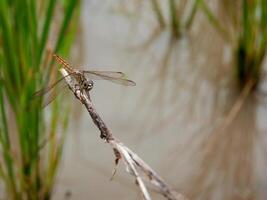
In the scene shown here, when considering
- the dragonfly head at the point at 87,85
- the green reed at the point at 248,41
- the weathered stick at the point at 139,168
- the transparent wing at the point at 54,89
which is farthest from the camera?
the green reed at the point at 248,41

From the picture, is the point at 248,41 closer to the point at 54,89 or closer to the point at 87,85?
the point at 54,89

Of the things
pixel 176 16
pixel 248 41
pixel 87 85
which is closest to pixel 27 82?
pixel 87 85

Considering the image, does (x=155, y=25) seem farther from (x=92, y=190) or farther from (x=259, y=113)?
(x=92, y=190)

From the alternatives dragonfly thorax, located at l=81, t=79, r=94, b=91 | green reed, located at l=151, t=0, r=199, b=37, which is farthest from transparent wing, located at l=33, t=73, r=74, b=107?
green reed, located at l=151, t=0, r=199, b=37

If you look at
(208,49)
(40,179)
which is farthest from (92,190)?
(208,49)

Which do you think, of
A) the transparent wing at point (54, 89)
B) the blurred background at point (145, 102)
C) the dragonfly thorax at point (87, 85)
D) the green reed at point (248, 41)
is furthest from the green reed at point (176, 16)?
the dragonfly thorax at point (87, 85)

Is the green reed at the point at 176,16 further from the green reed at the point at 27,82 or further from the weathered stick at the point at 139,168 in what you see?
the weathered stick at the point at 139,168
